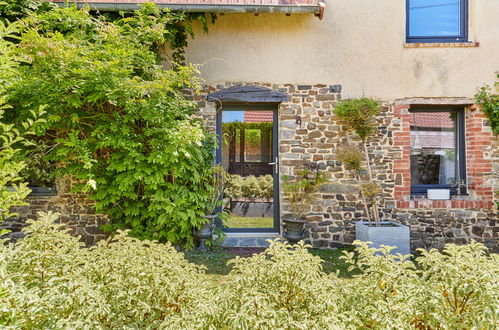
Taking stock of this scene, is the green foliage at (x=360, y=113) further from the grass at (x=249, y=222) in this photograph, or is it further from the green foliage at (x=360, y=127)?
the grass at (x=249, y=222)

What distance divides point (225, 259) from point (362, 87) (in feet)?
12.0

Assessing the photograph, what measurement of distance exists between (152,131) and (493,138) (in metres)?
5.56

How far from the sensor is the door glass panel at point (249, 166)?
5.47 m

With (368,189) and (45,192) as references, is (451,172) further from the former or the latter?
(45,192)

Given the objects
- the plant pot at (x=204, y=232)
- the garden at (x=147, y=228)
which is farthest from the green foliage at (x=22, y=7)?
the plant pot at (x=204, y=232)

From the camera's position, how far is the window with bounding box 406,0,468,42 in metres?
5.50

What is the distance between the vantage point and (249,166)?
549 centimetres

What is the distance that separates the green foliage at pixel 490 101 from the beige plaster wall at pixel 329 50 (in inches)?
34.4

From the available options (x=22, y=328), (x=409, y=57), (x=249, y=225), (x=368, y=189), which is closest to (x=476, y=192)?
(x=368, y=189)

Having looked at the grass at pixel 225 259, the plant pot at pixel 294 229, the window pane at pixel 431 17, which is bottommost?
the grass at pixel 225 259

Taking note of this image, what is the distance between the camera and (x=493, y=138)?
521cm

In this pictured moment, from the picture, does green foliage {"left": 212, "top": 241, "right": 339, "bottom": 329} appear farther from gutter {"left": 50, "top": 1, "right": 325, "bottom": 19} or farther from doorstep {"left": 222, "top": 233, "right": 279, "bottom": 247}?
gutter {"left": 50, "top": 1, "right": 325, "bottom": 19}

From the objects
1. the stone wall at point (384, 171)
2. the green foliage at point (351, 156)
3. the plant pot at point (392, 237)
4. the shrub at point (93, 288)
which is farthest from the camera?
the stone wall at point (384, 171)

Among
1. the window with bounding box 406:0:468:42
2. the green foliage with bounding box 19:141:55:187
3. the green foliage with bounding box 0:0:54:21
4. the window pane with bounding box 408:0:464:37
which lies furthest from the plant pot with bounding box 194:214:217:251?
the window pane with bounding box 408:0:464:37
